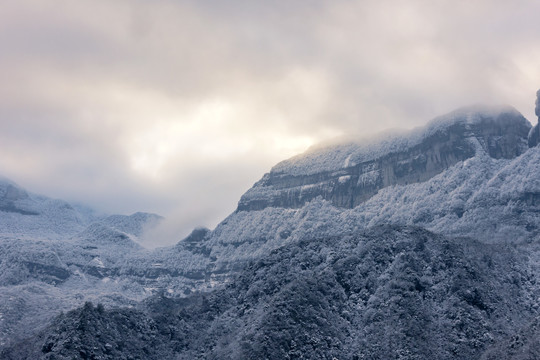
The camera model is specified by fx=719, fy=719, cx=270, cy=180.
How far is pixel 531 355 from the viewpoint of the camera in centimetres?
19950
